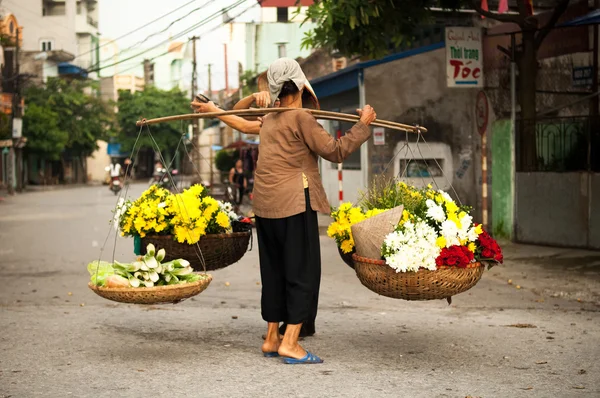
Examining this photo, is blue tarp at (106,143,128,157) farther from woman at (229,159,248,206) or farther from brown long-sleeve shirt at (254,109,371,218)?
brown long-sleeve shirt at (254,109,371,218)

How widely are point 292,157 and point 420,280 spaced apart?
1.14 meters

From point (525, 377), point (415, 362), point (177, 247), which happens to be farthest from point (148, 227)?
point (525, 377)

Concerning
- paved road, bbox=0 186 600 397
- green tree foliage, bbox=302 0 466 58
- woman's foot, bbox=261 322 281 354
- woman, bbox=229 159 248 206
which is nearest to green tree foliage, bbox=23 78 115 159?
woman, bbox=229 159 248 206

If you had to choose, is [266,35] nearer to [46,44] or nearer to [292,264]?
[46,44]

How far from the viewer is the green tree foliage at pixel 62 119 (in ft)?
188

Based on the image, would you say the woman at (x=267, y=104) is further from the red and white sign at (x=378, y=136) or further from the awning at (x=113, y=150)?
the awning at (x=113, y=150)

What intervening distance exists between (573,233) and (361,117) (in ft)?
28.4

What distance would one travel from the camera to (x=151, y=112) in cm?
7706

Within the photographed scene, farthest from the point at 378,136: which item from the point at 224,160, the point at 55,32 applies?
the point at 55,32

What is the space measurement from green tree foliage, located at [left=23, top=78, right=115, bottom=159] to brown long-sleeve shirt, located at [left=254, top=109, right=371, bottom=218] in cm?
5318

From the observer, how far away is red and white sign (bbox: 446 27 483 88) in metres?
15.5

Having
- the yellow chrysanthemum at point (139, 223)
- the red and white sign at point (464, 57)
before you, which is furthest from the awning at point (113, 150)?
the yellow chrysanthemum at point (139, 223)

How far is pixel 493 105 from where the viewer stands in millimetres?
17219

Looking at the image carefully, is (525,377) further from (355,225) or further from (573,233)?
(573,233)
